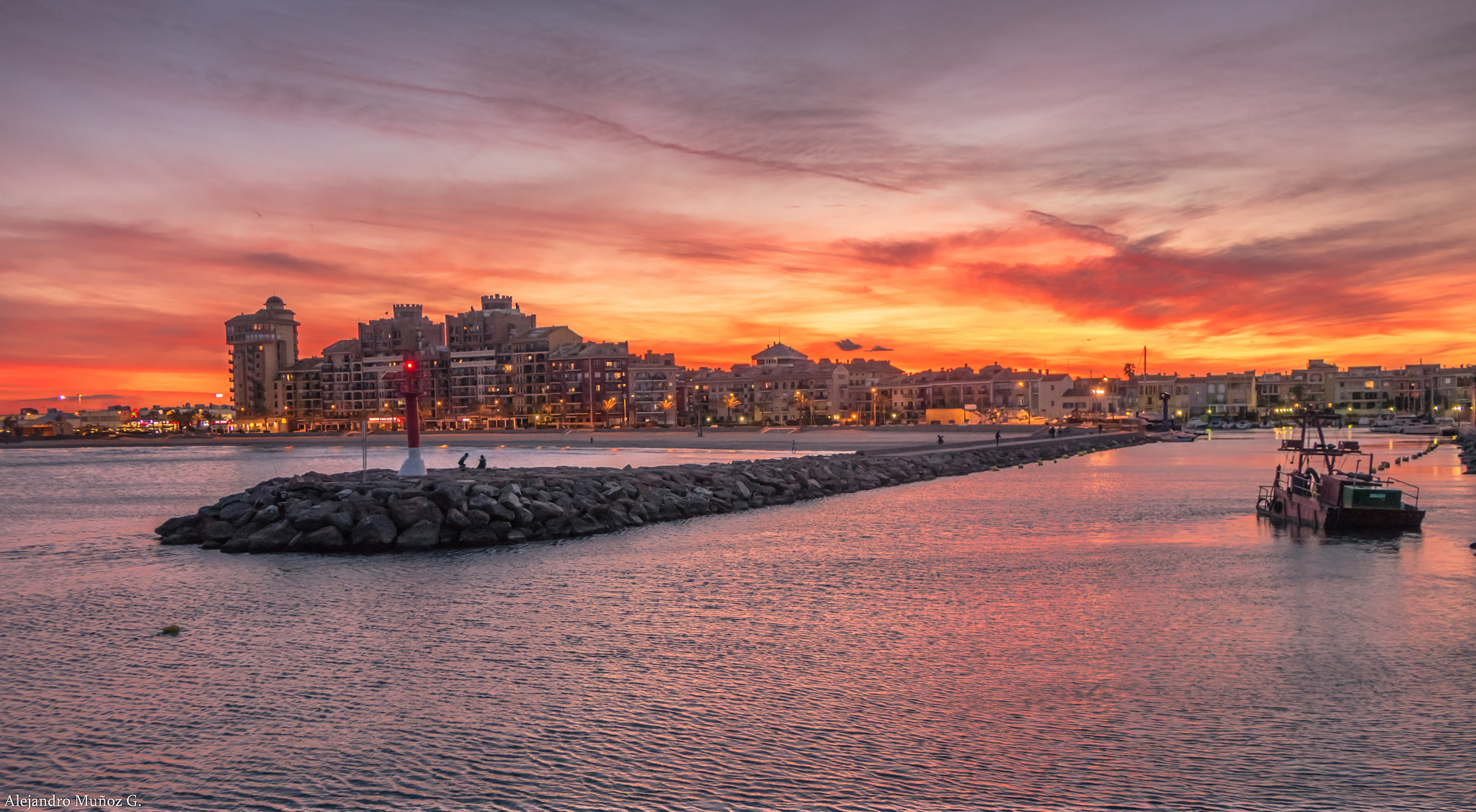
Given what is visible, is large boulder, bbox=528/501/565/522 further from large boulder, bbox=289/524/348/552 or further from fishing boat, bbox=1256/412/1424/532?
fishing boat, bbox=1256/412/1424/532

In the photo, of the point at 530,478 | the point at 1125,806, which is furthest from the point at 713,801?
the point at 530,478

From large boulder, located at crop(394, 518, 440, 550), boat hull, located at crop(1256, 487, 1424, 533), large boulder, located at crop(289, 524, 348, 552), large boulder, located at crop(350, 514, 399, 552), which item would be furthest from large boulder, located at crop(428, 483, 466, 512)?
boat hull, located at crop(1256, 487, 1424, 533)

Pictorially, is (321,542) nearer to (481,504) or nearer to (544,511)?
(481,504)

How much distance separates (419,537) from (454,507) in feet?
5.83

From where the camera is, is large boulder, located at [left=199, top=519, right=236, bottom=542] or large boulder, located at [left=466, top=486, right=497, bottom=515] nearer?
large boulder, located at [left=199, top=519, right=236, bottom=542]

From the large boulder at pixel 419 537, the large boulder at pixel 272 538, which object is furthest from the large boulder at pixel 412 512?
the large boulder at pixel 272 538

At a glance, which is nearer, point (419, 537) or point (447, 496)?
point (419, 537)

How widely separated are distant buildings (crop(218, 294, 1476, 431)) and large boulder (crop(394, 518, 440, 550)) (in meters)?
145

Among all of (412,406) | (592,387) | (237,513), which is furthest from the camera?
(592,387)

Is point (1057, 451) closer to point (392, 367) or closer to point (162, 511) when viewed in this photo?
point (162, 511)

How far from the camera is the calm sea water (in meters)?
8.06

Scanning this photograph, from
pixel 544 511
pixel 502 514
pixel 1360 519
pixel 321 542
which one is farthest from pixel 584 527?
pixel 1360 519

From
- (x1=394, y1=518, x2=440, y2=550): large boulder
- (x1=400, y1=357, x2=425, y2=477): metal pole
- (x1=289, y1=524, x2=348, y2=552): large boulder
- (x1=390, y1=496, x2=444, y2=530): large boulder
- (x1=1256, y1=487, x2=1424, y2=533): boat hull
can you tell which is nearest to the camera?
(x1=289, y1=524, x2=348, y2=552): large boulder

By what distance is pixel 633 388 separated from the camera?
170 metres
